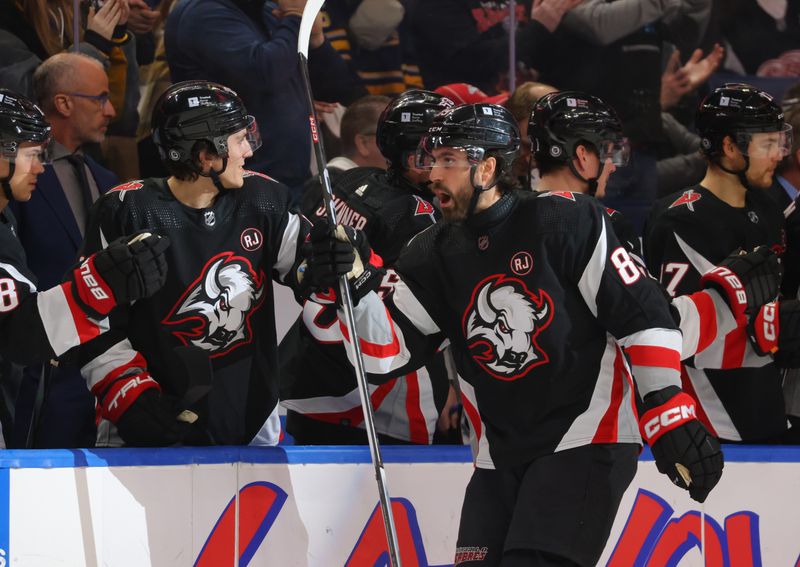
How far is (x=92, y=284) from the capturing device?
2.94 metres

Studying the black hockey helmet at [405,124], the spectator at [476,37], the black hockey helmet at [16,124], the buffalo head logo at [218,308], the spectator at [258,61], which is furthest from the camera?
the spectator at [476,37]

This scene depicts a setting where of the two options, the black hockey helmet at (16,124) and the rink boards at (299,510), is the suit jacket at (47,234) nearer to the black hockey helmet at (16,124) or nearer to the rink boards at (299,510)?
the black hockey helmet at (16,124)

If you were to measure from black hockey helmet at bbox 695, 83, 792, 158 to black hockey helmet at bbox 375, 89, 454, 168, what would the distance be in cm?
82

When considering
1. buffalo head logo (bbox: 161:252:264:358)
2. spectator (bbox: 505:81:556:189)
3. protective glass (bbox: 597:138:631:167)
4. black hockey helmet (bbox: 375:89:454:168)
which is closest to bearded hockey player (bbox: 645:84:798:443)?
protective glass (bbox: 597:138:631:167)

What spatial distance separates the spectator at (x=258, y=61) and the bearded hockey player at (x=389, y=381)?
1066mm

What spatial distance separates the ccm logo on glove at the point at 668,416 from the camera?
259 centimetres

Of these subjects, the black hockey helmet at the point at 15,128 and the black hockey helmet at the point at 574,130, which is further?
the black hockey helmet at the point at 574,130

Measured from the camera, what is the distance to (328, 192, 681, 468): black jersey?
2.66 meters

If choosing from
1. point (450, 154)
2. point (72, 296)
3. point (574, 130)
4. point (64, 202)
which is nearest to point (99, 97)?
point (64, 202)

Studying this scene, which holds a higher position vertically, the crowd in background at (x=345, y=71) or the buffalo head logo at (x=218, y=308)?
the buffalo head logo at (x=218, y=308)

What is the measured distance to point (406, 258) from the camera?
2.95m

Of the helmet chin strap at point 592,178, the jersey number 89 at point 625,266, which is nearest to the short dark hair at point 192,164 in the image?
the helmet chin strap at point 592,178

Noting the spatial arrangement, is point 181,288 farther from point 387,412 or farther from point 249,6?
point 249,6

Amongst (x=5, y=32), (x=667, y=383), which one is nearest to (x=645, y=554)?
(x=667, y=383)
